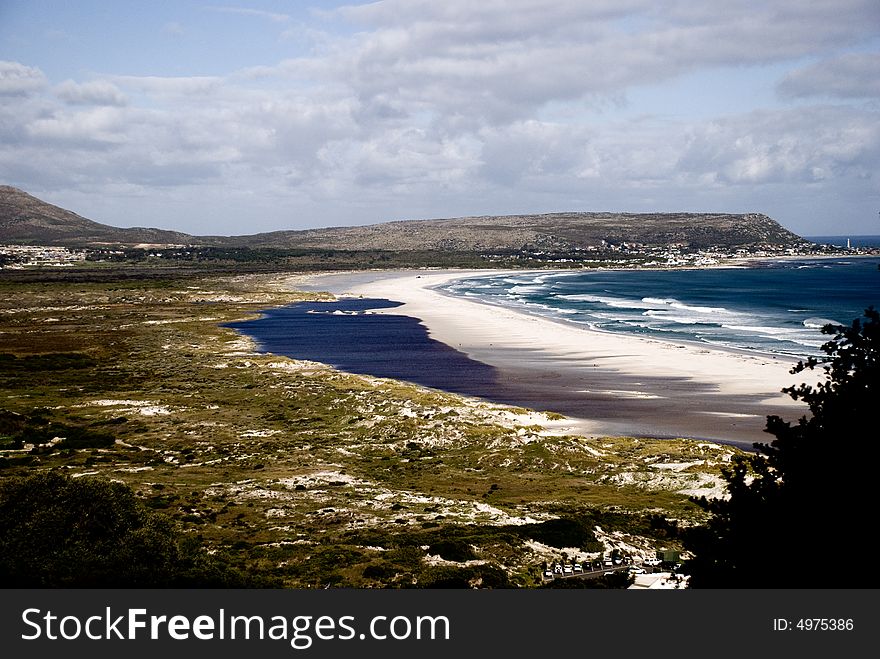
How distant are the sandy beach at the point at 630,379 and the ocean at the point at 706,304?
753cm

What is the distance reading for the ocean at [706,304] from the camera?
84.4 m

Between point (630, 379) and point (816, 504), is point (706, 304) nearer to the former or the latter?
point (630, 379)

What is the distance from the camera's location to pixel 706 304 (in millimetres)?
126188

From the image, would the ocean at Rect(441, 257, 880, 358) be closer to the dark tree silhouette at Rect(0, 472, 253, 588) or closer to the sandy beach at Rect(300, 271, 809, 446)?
the sandy beach at Rect(300, 271, 809, 446)

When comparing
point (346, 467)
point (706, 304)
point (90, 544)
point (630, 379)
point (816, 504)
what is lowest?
point (346, 467)

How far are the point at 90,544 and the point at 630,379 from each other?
1741 inches

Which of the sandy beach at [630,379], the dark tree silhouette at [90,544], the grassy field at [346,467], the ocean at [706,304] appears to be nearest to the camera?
the dark tree silhouette at [90,544]

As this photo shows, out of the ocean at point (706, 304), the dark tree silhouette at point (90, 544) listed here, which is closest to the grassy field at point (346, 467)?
the dark tree silhouette at point (90, 544)

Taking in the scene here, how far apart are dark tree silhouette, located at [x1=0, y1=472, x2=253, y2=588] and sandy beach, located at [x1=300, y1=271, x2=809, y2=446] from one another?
84.2ft

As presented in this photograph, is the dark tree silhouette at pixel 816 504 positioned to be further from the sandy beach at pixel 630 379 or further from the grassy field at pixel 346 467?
the sandy beach at pixel 630 379

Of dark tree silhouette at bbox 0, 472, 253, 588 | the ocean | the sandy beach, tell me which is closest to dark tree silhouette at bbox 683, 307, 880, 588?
dark tree silhouette at bbox 0, 472, 253, 588

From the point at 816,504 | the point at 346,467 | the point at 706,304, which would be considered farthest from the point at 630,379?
the point at 706,304
